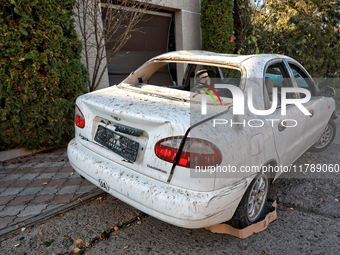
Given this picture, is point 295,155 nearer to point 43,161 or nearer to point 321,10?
point 43,161

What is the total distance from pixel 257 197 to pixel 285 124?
0.84m

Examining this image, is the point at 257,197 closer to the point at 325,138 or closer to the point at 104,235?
the point at 104,235

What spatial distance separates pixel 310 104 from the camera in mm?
3689

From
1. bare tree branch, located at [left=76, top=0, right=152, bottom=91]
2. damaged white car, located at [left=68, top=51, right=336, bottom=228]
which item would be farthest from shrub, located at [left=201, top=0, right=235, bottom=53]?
damaged white car, located at [left=68, top=51, right=336, bottom=228]

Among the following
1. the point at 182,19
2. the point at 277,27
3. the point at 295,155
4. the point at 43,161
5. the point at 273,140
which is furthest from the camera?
the point at 277,27

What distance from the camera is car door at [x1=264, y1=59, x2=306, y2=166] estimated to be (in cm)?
286

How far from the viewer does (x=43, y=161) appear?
4.58 meters

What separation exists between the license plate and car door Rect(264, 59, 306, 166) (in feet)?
4.42

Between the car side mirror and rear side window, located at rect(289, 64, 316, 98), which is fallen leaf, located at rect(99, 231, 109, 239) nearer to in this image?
rear side window, located at rect(289, 64, 316, 98)

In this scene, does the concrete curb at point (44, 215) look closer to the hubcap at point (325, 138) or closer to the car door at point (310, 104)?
the car door at point (310, 104)

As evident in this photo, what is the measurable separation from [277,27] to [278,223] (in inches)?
335

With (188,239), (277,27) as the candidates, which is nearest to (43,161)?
(188,239)

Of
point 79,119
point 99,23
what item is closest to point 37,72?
point 79,119

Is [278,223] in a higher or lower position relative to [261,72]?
lower
